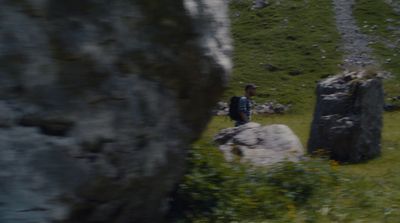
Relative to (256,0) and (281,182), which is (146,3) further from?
(256,0)

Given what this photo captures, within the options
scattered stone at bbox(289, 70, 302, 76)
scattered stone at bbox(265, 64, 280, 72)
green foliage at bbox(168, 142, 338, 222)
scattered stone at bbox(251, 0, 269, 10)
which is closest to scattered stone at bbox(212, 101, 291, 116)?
scattered stone at bbox(289, 70, 302, 76)

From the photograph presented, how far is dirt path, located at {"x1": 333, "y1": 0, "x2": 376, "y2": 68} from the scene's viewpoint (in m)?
51.5

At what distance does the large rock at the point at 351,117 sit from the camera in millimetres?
22516

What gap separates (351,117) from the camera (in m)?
22.7

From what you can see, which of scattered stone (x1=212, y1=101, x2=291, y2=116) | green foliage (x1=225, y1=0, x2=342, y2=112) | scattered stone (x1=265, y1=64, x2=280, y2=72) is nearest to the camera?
scattered stone (x1=212, y1=101, x2=291, y2=116)

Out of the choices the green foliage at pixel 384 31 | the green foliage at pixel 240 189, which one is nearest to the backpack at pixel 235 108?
the green foliage at pixel 240 189

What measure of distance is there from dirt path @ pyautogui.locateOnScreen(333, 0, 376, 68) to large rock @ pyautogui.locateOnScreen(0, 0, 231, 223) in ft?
136

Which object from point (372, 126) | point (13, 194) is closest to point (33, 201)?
point (13, 194)

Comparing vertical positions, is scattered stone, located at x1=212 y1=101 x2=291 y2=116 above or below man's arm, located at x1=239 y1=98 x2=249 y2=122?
above

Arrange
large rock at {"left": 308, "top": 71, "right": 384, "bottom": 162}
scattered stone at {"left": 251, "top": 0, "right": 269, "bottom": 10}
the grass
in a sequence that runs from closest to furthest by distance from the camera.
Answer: the grass < large rock at {"left": 308, "top": 71, "right": 384, "bottom": 162} < scattered stone at {"left": 251, "top": 0, "right": 269, "bottom": 10}

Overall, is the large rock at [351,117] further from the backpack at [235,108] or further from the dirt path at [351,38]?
the dirt path at [351,38]

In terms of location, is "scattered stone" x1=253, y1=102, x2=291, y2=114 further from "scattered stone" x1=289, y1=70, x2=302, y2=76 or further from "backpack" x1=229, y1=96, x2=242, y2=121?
"backpack" x1=229, y1=96, x2=242, y2=121

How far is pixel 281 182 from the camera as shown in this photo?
11.3m

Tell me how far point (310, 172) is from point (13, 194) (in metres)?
5.41
